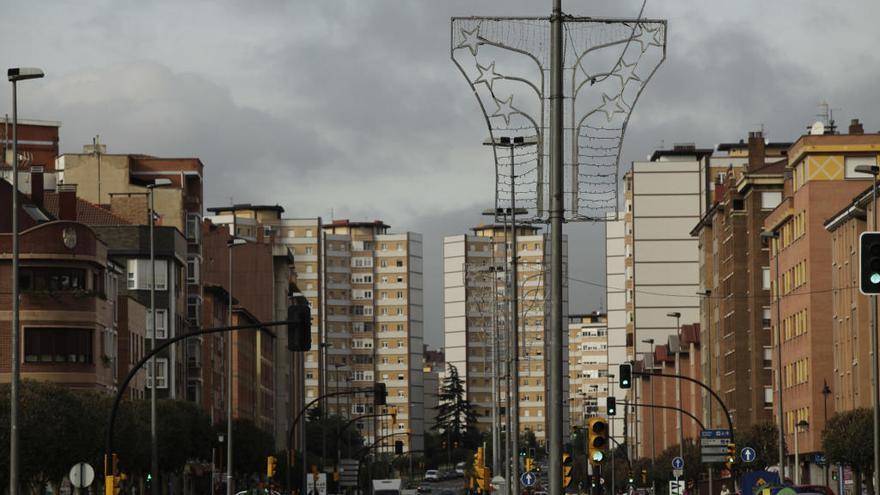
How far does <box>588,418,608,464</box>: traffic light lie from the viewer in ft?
Result: 96.0

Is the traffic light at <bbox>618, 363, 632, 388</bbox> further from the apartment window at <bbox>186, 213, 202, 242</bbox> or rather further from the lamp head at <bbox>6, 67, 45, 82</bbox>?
the apartment window at <bbox>186, 213, 202, 242</bbox>

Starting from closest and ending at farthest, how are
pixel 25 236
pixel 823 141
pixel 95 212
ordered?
pixel 25 236 < pixel 823 141 < pixel 95 212

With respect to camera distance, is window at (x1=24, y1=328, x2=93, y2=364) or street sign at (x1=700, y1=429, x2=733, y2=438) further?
window at (x1=24, y1=328, x2=93, y2=364)

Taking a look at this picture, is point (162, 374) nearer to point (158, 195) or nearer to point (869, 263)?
point (158, 195)

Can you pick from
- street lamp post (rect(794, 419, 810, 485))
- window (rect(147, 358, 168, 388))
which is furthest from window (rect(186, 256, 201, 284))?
street lamp post (rect(794, 419, 810, 485))

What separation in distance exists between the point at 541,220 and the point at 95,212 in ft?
343

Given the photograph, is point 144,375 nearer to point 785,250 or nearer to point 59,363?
point 59,363

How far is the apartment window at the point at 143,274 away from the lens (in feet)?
404

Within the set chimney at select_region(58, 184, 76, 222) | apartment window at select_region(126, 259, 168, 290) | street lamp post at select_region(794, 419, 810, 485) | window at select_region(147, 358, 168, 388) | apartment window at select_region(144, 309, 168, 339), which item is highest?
chimney at select_region(58, 184, 76, 222)

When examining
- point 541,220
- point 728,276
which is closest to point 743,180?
point 728,276

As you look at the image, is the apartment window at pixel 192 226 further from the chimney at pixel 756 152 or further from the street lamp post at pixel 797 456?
the street lamp post at pixel 797 456

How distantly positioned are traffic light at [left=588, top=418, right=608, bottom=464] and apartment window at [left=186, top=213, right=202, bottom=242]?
108991 millimetres

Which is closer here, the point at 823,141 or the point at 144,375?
the point at 823,141

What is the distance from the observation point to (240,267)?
7584 inches
